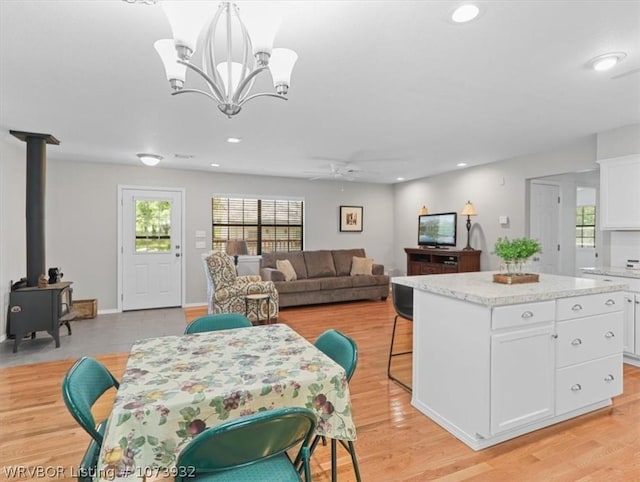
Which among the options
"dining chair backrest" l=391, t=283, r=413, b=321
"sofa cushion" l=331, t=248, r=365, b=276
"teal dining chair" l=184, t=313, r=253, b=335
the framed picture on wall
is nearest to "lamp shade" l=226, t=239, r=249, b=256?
"sofa cushion" l=331, t=248, r=365, b=276

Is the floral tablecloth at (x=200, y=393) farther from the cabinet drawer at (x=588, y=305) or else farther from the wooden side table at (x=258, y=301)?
the wooden side table at (x=258, y=301)

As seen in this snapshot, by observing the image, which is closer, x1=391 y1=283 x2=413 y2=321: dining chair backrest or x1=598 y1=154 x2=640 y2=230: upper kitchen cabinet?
x1=391 y1=283 x2=413 y2=321: dining chair backrest

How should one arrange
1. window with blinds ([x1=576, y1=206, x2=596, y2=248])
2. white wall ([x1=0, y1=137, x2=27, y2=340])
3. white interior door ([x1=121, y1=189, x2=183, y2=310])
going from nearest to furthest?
white wall ([x1=0, y1=137, x2=27, y2=340])
white interior door ([x1=121, y1=189, x2=183, y2=310])
window with blinds ([x1=576, y1=206, x2=596, y2=248])

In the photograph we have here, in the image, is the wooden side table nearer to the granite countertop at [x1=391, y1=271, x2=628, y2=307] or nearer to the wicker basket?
the wicker basket

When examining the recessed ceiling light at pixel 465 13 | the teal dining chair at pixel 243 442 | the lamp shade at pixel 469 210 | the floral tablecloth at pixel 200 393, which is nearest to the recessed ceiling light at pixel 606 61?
the recessed ceiling light at pixel 465 13

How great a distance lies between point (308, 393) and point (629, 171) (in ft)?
14.0

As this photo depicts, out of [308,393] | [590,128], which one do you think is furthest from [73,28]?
[590,128]

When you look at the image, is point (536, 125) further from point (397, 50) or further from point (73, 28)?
point (73, 28)

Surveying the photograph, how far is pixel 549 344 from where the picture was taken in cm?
224

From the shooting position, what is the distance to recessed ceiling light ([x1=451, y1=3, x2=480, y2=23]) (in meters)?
1.73

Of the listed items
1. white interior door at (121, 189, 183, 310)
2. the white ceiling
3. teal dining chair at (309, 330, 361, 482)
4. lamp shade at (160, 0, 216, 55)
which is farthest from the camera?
white interior door at (121, 189, 183, 310)

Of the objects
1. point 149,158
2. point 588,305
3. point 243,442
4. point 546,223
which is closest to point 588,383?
point 588,305

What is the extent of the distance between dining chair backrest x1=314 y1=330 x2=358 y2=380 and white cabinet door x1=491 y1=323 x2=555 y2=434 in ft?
3.01

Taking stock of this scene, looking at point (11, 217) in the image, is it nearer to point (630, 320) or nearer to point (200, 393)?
point (200, 393)
